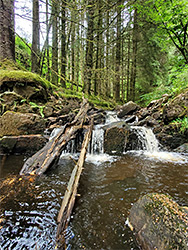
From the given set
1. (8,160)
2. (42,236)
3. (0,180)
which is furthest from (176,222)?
(8,160)

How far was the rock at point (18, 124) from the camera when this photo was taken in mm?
4926

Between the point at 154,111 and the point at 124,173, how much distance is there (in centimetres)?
619

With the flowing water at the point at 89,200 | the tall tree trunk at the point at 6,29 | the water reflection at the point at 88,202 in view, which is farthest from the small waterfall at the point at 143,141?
the tall tree trunk at the point at 6,29

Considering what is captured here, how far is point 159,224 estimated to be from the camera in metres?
1.48

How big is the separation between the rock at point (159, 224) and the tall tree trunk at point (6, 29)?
823 centimetres

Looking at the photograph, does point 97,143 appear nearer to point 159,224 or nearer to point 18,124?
point 18,124

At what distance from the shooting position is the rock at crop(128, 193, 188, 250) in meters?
1.34

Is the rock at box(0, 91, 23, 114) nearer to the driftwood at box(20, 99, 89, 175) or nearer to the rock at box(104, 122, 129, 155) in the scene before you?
the driftwood at box(20, 99, 89, 175)

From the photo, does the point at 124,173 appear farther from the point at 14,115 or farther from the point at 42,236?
the point at 14,115

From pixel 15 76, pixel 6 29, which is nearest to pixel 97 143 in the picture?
pixel 15 76

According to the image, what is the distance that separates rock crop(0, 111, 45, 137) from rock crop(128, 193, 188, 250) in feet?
15.4

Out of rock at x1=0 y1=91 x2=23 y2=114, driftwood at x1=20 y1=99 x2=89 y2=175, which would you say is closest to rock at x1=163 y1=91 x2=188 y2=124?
driftwood at x1=20 y1=99 x2=89 y2=175

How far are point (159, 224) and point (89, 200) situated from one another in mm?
1292

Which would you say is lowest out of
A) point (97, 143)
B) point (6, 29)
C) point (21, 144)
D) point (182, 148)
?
point (182, 148)
